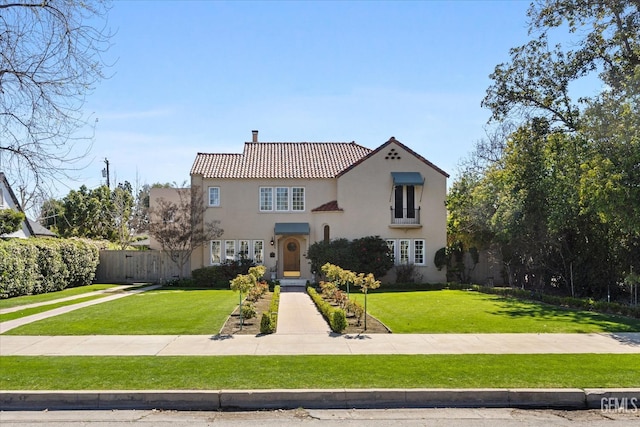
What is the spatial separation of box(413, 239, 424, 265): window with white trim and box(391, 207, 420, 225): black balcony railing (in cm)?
121

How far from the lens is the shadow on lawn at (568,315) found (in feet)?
48.0

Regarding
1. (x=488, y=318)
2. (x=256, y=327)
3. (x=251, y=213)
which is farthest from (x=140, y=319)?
(x=251, y=213)

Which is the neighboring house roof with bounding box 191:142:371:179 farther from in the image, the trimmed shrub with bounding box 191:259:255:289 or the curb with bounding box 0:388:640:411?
the curb with bounding box 0:388:640:411

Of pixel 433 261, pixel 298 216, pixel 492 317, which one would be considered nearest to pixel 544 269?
pixel 433 261

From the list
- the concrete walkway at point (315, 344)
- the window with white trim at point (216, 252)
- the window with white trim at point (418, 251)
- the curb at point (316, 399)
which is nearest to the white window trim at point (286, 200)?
the window with white trim at point (216, 252)

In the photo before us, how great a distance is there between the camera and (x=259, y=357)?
10.4 metres

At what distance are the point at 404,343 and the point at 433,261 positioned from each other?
20596mm

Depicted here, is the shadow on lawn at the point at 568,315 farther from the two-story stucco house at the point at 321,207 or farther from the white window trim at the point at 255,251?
the white window trim at the point at 255,251

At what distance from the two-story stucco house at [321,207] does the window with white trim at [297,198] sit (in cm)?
6

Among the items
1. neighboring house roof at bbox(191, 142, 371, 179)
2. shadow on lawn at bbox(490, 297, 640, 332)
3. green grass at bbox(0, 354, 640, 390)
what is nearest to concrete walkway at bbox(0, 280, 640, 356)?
green grass at bbox(0, 354, 640, 390)

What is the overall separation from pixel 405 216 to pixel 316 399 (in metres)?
24.8

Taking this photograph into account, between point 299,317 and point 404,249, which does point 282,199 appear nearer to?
point 404,249

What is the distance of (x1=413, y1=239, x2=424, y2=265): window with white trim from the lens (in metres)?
32.1

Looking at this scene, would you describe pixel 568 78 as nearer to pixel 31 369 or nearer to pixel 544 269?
pixel 544 269
